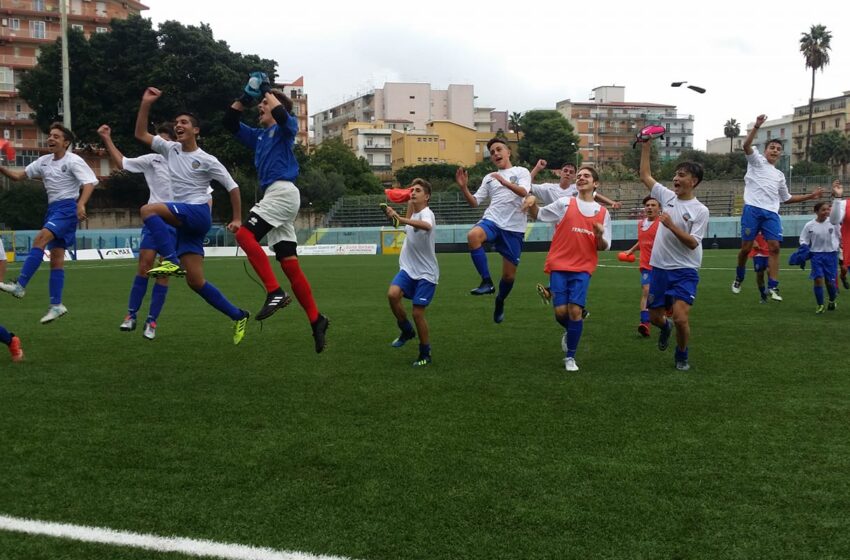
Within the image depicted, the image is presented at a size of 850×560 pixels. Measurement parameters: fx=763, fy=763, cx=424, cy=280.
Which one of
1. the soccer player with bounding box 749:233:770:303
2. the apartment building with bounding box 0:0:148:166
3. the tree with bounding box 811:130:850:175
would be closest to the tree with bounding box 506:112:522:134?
the tree with bounding box 811:130:850:175

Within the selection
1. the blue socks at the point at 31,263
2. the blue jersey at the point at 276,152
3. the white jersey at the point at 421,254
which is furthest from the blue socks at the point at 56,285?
the white jersey at the point at 421,254

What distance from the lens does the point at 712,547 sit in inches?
136

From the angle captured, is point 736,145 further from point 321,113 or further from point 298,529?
point 298,529

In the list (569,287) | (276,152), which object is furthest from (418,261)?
(276,152)

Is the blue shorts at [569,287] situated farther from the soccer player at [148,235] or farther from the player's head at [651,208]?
the soccer player at [148,235]

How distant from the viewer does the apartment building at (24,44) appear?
2879 inches

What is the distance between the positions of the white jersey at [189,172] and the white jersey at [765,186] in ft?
29.9

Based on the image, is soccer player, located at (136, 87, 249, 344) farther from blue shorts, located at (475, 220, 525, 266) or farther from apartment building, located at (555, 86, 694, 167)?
apartment building, located at (555, 86, 694, 167)

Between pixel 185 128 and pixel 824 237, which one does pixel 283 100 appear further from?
pixel 824 237

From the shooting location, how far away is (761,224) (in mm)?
13234

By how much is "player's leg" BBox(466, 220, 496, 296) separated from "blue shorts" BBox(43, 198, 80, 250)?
5230 millimetres

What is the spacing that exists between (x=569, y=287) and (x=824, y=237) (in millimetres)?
6982

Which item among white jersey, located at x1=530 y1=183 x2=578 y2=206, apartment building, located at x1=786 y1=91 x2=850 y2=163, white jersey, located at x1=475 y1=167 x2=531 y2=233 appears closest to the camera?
white jersey, located at x1=475 y1=167 x2=531 y2=233

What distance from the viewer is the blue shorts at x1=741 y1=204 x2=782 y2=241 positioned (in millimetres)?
13102
